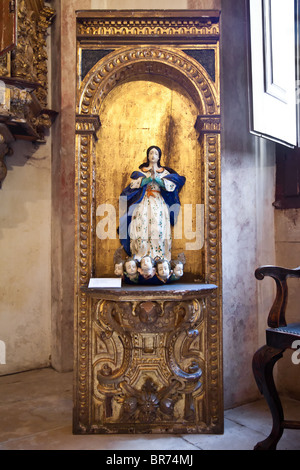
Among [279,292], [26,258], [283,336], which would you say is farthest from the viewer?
[26,258]

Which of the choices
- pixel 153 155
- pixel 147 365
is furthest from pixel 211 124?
pixel 147 365

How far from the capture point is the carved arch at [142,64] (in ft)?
9.19

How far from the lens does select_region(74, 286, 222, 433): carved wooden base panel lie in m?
2.66

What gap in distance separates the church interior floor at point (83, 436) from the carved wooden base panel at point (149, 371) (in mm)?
94

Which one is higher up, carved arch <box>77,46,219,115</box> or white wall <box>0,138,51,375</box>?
carved arch <box>77,46,219,115</box>

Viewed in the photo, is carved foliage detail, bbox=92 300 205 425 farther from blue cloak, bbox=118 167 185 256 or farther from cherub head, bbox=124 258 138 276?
blue cloak, bbox=118 167 185 256

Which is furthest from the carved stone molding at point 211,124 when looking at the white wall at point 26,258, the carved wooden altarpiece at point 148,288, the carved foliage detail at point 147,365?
the white wall at point 26,258

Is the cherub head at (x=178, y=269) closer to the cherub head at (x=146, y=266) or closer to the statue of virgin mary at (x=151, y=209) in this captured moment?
the statue of virgin mary at (x=151, y=209)

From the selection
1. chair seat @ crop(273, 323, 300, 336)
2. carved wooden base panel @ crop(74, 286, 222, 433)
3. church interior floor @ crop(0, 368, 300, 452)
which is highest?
chair seat @ crop(273, 323, 300, 336)

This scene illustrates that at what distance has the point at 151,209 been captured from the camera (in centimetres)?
291

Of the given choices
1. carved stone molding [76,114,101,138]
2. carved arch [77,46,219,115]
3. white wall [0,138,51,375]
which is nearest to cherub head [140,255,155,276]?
carved stone molding [76,114,101,138]

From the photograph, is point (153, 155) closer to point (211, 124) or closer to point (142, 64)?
point (211, 124)

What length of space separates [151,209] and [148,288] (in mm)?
628

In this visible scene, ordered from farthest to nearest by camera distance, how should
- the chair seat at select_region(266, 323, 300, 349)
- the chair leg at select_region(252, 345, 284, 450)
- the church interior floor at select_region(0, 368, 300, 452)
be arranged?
the church interior floor at select_region(0, 368, 300, 452)
the chair leg at select_region(252, 345, 284, 450)
the chair seat at select_region(266, 323, 300, 349)
